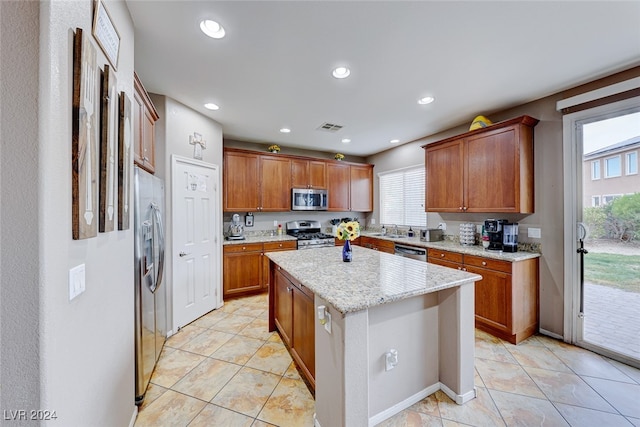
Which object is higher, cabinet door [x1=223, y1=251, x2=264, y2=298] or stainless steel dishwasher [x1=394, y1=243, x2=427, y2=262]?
stainless steel dishwasher [x1=394, y1=243, x2=427, y2=262]

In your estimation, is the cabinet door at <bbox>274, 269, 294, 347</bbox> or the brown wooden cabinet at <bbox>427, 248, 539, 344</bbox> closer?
the cabinet door at <bbox>274, 269, 294, 347</bbox>

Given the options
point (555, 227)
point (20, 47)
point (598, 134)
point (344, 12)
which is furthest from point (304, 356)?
point (598, 134)

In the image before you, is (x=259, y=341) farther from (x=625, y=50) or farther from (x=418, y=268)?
(x=625, y=50)

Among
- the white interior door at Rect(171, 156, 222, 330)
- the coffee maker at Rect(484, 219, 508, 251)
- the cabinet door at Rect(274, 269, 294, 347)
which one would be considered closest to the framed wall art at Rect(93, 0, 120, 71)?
the white interior door at Rect(171, 156, 222, 330)

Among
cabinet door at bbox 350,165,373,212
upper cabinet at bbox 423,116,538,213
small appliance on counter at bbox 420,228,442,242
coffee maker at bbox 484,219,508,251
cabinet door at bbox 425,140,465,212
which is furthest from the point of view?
cabinet door at bbox 350,165,373,212

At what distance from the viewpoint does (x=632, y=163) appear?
2.16 m

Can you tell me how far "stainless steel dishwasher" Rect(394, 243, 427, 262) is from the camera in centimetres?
348

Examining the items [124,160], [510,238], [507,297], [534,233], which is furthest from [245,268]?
[534,233]

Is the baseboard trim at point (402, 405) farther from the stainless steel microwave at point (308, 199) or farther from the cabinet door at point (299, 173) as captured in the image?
the cabinet door at point (299, 173)

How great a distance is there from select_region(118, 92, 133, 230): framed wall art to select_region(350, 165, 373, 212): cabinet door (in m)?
4.19

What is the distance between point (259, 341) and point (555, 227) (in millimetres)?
3434

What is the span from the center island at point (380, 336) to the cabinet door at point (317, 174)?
2.89 meters

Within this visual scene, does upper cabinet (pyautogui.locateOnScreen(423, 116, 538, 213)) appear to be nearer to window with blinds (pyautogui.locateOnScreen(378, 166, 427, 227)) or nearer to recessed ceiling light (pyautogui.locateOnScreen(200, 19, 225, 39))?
window with blinds (pyautogui.locateOnScreen(378, 166, 427, 227))

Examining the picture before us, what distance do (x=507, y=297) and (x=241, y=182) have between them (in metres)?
3.91
